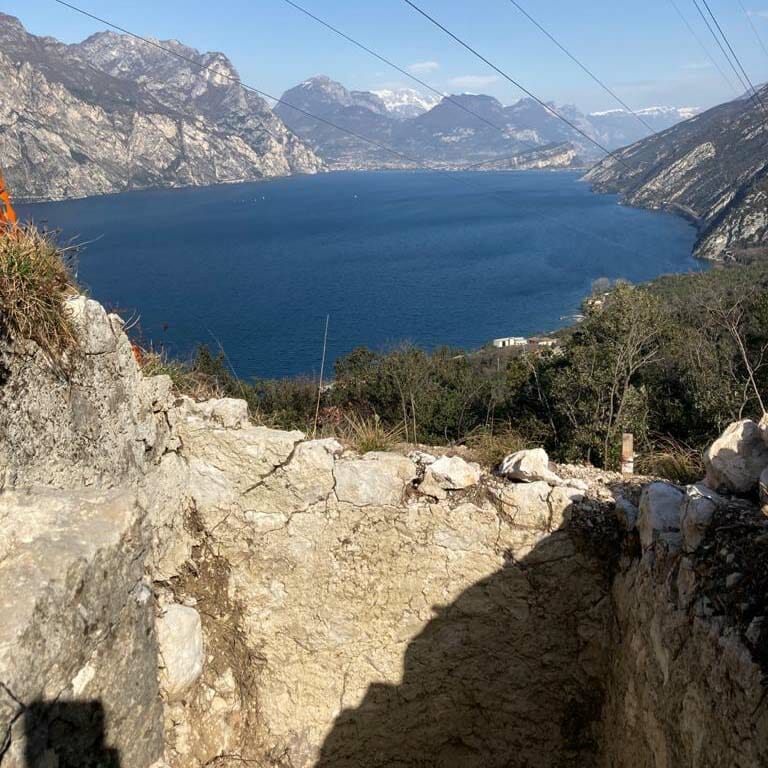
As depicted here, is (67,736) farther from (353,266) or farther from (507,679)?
(353,266)

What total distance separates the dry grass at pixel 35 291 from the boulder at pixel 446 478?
2820 mm

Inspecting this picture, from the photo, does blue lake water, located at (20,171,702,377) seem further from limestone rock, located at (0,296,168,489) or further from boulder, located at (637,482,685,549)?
boulder, located at (637,482,685,549)

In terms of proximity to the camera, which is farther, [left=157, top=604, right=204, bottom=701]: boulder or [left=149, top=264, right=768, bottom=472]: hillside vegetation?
[left=149, top=264, right=768, bottom=472]: hillside vegetation

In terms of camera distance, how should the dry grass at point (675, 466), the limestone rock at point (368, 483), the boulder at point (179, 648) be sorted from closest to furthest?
the boulder at point (179, 648) → the limestone rock at point (368, 483) → the dry grass at point (675, 466)

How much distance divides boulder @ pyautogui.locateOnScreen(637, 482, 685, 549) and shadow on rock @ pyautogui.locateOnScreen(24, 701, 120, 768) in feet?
12.6

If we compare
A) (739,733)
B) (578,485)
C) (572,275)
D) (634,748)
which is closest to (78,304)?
(578,485)

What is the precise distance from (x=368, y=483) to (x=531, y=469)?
135cm

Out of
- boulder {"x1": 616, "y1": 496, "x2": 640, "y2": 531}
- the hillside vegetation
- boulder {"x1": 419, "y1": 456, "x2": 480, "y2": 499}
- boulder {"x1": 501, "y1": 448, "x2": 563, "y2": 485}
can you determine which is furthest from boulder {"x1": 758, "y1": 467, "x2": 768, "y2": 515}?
boulder {"x1": 419, "y1": 456, "x2": 480, "y2": 499}

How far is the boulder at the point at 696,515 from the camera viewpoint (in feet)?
12.3

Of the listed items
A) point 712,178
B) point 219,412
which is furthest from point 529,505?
point 712,178

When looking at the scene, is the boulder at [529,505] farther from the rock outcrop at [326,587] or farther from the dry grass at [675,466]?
the dry grass at [675,466]

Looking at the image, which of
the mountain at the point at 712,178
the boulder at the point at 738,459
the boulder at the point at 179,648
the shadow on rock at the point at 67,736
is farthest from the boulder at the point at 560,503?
the mountain at the point at 712,178

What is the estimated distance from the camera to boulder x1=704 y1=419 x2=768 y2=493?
13.3ft

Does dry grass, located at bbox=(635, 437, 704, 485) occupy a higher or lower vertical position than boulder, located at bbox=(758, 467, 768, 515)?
lower
